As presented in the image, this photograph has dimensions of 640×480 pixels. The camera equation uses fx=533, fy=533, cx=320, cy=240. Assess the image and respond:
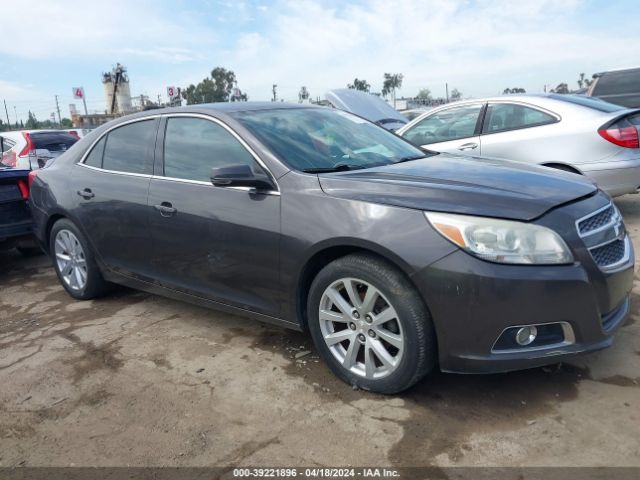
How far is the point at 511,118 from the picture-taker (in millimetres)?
5902

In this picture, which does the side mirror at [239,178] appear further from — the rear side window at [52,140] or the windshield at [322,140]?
the rear side window at [52,140]

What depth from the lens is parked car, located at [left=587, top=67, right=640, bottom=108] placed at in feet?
32.7

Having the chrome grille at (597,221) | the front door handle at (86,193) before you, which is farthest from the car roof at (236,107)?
the chrome grille at (597,221)

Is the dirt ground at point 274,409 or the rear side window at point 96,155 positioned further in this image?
the rear side window at point 96,155

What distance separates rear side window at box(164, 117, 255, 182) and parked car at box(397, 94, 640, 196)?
2506 mm

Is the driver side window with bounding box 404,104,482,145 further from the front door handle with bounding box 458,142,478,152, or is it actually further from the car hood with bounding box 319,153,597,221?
the car hood with bounding box 319,153,597,221

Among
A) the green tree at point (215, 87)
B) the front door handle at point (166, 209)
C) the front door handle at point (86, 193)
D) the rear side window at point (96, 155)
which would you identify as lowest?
the front door handle at point (166, 209)

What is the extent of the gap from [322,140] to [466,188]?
113 centimetres

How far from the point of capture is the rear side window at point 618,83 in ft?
32.8

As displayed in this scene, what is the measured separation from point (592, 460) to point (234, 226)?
2.13 m

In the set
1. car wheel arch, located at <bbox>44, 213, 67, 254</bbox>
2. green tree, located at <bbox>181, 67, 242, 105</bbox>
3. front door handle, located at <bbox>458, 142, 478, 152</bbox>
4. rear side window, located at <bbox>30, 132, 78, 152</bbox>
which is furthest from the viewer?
green tree, located at <bbox>181, 67, 242, 105</bbox>

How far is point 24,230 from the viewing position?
5.44m

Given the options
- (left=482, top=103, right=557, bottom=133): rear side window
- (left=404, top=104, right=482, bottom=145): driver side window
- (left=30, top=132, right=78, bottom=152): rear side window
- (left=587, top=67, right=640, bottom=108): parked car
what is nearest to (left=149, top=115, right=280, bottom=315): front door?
(left=404, top=104, right=482, bottom=145): driver side window

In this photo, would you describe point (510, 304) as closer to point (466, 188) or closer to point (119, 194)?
point (466, 188)
